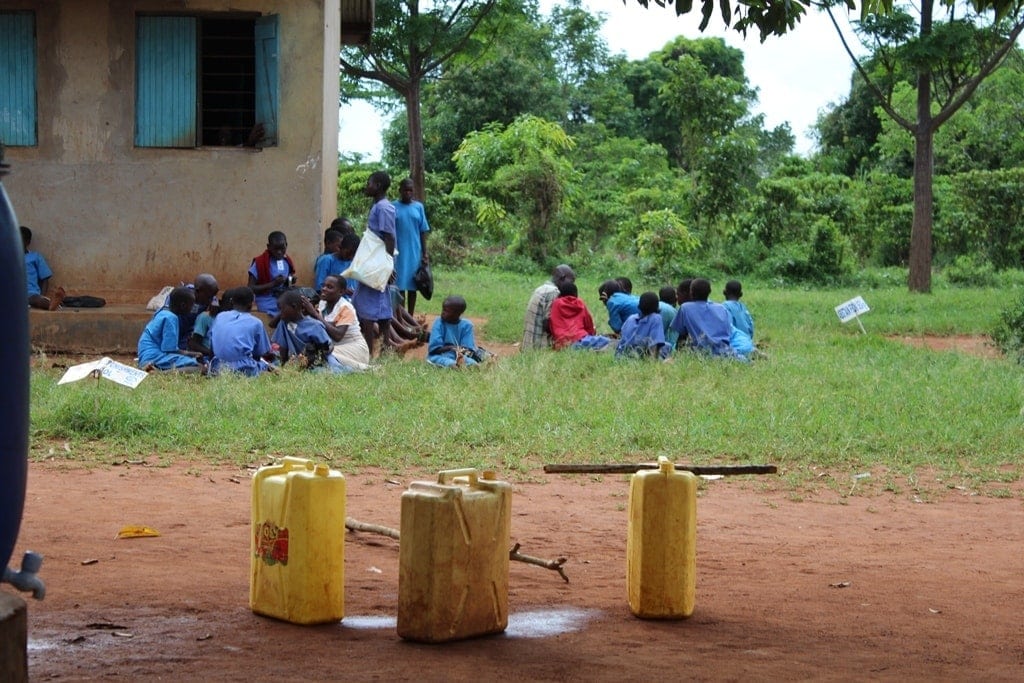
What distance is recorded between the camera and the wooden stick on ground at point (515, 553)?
492 centimetres

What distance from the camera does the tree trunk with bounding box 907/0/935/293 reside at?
18.8 metres

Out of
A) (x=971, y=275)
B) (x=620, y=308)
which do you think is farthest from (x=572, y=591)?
(x=971, y=275)

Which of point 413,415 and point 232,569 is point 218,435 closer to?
point 413,415

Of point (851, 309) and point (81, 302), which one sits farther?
point (851, 309)

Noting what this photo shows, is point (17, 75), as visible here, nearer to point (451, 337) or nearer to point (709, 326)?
point (451, 337)

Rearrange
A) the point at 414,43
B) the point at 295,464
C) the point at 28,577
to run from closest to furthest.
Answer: the point at 28,577, the point at 295,464, the point at 414,43

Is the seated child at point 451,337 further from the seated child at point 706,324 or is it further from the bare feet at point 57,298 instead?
the bare feet at point 57,298

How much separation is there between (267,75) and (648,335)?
440 centimetres

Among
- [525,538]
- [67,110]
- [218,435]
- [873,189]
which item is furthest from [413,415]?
[873,189]

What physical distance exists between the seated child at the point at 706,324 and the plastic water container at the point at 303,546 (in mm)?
7382

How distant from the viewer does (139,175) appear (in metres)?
12.3

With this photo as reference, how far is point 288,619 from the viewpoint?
4332 mm

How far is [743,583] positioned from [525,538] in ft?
3.46

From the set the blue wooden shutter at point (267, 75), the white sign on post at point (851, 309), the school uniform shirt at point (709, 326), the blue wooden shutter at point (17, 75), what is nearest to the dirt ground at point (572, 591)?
the school uniform shirt at point (709, 326)
